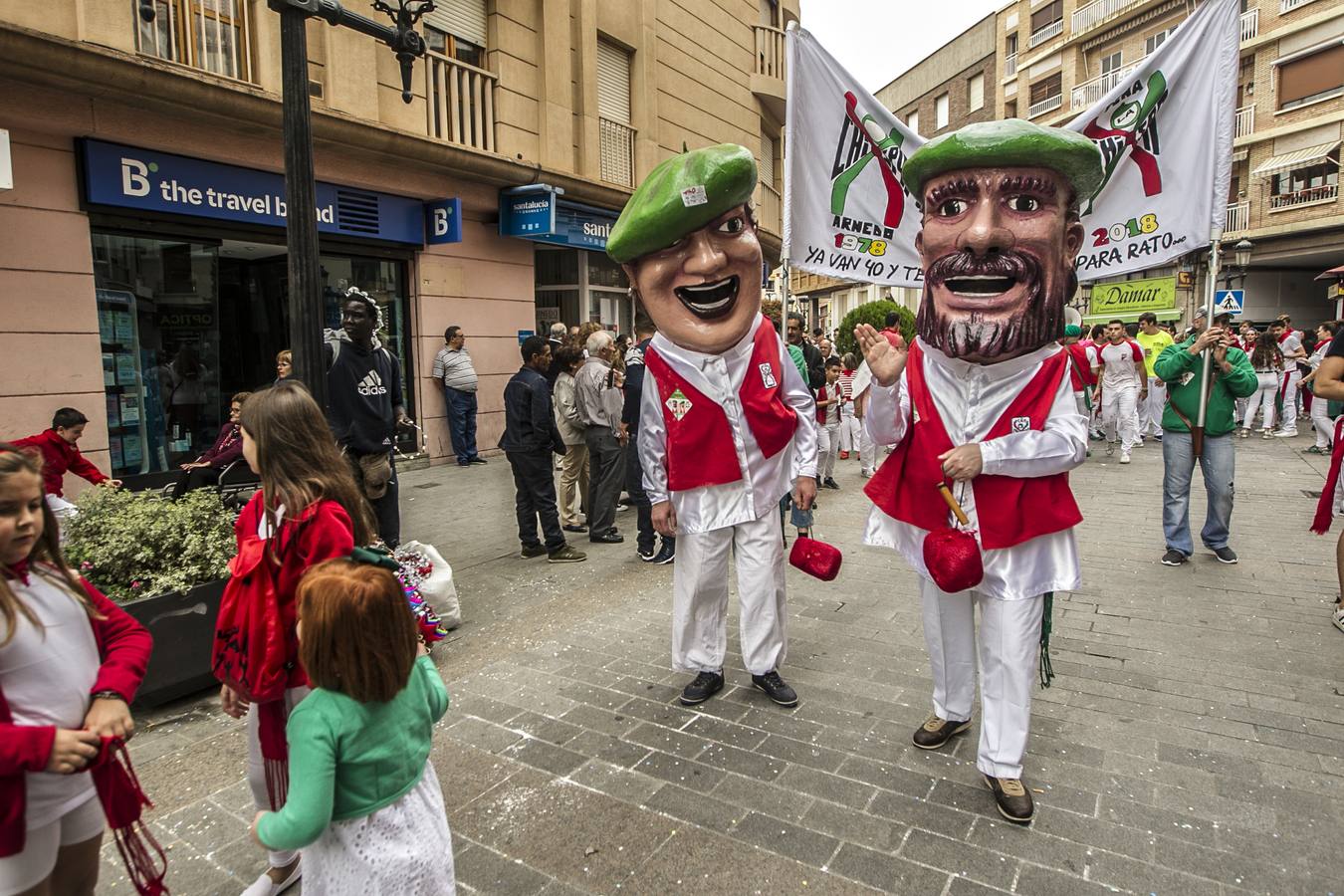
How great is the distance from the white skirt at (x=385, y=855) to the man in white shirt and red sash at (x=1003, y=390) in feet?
5.94

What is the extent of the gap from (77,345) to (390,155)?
3960 millimetres

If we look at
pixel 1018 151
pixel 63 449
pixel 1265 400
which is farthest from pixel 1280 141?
pixel 63 449

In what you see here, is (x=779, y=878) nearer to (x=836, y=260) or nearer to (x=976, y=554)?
(x=976, y=554)

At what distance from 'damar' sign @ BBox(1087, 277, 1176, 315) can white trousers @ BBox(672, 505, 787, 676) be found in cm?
2278

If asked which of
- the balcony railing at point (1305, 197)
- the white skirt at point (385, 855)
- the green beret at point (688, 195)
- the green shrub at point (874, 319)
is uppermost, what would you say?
the balcony railing at point (1305, 197)

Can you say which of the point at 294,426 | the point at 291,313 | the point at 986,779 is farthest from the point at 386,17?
the point at 986,779

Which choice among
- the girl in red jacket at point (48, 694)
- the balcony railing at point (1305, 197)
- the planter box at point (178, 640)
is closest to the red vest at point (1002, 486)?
the girl in red jacket at point (48, 694)

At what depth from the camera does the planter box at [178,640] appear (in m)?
3.73

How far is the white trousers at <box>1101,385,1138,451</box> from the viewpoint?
10977 millimetres

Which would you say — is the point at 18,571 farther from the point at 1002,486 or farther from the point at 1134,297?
the point at 1134,297

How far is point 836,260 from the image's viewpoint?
4391mm

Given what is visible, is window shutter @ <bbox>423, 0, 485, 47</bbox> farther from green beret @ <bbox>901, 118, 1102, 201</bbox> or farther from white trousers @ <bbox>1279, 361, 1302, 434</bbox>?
white trousers @ <bbox>1279, 361, 1302, 434</bbox>

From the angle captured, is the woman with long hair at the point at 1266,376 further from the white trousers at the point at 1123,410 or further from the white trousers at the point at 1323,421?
the white trousers at the point at 1123,410

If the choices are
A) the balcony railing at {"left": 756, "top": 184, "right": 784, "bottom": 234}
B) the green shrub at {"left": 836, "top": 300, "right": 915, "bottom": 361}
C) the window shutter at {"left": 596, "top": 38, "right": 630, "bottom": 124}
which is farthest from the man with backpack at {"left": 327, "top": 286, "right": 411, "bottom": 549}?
the green shrub at {"left": 836, "top": 300, "right": 915, "bottom": 361}
